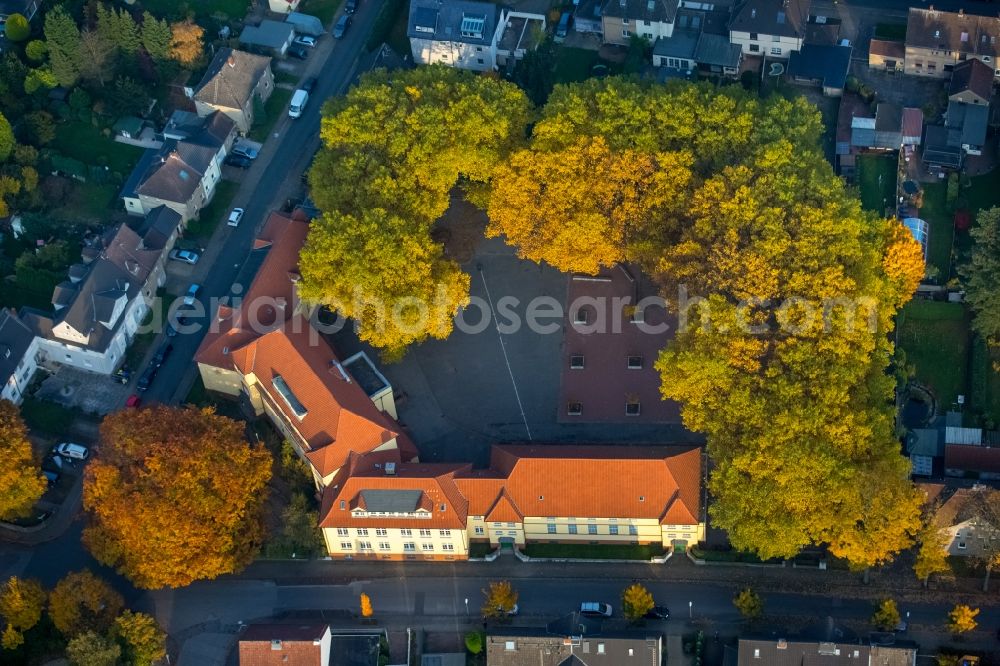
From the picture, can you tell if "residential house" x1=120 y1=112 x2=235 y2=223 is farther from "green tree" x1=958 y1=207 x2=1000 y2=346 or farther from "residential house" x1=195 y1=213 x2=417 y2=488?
"green tree" x1=958 y1=207 x2=1000 y2=346

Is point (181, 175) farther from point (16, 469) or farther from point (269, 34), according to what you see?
point (16, 469)

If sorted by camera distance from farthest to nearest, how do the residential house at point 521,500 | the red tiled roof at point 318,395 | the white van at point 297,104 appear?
the white van at point 297,104 → the red tiled roof at point 318,395 → the residential house at point 521,500

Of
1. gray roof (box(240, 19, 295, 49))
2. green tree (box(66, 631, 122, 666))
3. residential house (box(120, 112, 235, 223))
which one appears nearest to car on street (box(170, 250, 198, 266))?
residential house (box(120, 112, 235, 223))

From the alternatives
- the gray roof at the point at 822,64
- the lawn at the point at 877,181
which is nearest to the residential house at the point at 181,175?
the gray roof at the point at 822,64

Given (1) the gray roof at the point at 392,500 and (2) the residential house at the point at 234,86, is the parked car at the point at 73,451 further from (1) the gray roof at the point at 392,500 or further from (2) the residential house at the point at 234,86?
(2) the residential house at the point at 234,86

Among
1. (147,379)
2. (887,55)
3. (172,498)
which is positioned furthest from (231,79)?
(887,55)
